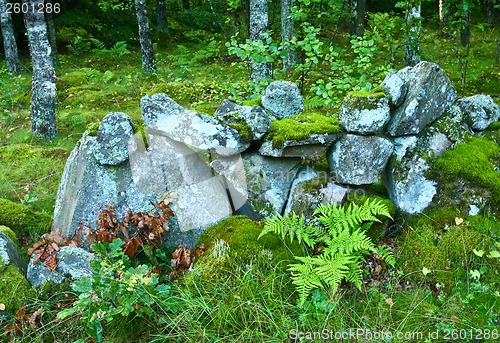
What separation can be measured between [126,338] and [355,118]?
11.3 feet

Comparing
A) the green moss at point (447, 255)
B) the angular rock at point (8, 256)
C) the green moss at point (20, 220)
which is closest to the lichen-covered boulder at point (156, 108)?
the angular rock at point (8, 256)

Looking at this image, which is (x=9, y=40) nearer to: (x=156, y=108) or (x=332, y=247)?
(x=156, y=108)

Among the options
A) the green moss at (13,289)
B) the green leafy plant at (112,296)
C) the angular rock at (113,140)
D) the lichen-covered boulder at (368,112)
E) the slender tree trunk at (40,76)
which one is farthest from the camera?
the slender tree trunk at (40,76)

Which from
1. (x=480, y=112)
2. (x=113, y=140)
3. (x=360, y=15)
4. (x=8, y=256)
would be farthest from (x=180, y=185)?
(x=360, y=15)

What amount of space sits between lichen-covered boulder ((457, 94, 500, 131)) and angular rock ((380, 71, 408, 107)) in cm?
94

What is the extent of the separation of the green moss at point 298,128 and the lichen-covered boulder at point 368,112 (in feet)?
0.79

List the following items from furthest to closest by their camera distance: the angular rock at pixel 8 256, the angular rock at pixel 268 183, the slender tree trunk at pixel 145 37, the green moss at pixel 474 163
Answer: the slender tree trunk at pixel 145 37
the angular rock at pixel 268 183
the green moss at pixel 474 163
the angular rock at pixel 8 256

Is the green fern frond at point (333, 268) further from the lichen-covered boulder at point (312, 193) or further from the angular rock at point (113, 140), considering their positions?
the angular rock at point (113, 140)

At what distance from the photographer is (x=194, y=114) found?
423 cm

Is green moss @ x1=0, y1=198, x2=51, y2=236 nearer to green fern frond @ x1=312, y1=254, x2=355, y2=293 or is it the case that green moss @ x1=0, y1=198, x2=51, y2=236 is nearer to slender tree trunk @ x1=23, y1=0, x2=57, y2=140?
slender tree trunk @ x1=23, y1=0, x2=57, y2=140

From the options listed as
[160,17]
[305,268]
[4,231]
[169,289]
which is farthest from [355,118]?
[160,17]

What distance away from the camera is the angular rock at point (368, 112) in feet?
13.5

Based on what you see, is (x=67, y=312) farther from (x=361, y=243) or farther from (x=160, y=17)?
(x=160, y=17)

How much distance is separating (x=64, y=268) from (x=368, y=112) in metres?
3.89
